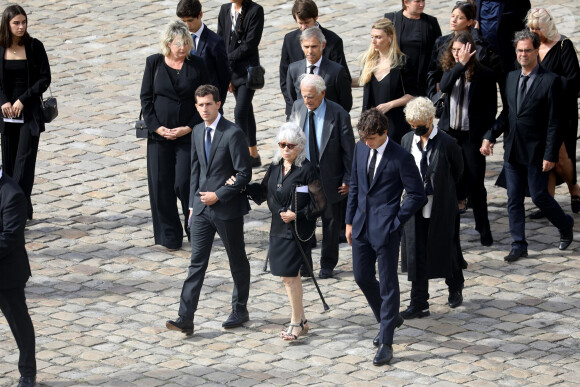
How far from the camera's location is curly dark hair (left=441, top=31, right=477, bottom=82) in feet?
41.8

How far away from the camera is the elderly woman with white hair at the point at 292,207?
10.9m

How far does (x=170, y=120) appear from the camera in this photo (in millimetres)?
13062

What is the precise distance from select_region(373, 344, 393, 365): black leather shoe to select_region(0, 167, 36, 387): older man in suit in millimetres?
2685

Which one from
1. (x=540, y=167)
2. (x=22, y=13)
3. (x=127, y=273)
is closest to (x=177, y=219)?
(x=127, y=273)

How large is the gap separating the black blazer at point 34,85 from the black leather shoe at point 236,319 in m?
3.37

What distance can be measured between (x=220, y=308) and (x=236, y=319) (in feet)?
1.59

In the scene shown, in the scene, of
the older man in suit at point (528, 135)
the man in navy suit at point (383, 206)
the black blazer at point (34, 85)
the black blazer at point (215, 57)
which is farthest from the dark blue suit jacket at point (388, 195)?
the black blazer at point (34, 85)

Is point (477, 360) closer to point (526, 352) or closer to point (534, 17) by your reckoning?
point (526, 352)

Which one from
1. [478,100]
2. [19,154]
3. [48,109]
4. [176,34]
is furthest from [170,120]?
[478,100]

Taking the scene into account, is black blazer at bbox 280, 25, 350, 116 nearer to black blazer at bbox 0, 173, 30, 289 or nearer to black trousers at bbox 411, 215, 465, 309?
black trousers at bbox 411, 215, 465, 309

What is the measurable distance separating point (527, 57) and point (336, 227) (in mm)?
2403

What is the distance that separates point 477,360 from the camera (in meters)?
10.6

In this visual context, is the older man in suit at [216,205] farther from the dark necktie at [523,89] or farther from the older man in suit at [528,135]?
the dark necktie at [523,89]

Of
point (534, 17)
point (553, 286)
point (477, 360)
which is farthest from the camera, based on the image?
point (534, 17)
